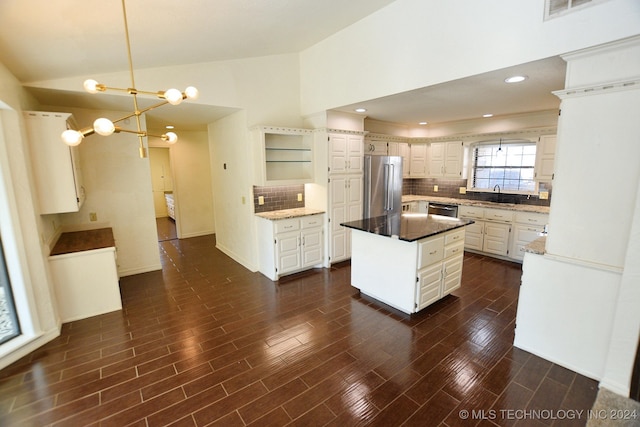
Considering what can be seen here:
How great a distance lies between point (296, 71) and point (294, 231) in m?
2.60

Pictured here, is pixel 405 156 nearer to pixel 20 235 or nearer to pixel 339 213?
pixel 339 213

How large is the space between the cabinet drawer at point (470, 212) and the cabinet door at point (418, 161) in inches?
48.4

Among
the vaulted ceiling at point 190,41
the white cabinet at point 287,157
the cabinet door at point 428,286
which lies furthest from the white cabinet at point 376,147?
the cabinet door at point 428,286

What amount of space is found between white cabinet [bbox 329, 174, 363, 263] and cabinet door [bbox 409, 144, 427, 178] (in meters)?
2.01

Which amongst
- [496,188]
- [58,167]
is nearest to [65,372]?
[58,167]

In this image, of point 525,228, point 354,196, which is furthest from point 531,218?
point 354,196

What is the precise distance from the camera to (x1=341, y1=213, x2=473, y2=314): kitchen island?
3.07m

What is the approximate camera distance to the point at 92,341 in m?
2.81

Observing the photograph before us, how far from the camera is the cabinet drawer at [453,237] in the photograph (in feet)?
10.9

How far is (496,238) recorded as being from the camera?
494cm

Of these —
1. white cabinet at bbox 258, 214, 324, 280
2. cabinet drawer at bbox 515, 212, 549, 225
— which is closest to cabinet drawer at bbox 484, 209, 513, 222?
cabinet drawer at bbox 515, 212, 549, 225

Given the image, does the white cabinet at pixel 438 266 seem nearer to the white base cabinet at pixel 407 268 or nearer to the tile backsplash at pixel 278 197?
the white base cabinet at pixel 407 268

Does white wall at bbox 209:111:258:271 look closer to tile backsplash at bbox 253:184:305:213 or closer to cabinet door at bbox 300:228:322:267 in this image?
tile backsplash at bbox 253:184:305:213

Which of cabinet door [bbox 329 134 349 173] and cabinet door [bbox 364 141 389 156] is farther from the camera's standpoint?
cabinet door [bbox 364 141 389 156]
